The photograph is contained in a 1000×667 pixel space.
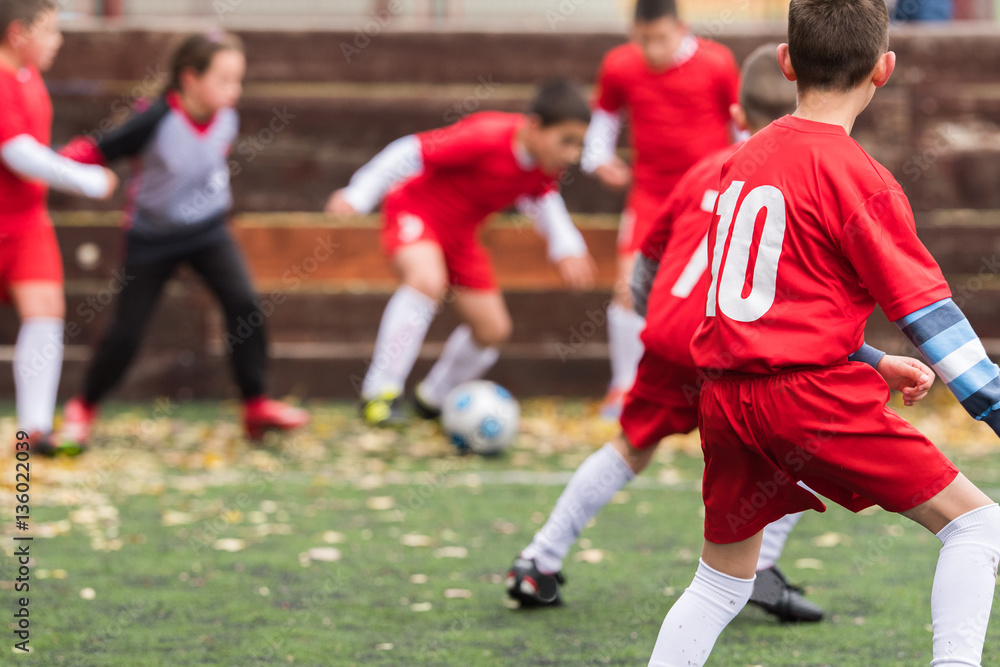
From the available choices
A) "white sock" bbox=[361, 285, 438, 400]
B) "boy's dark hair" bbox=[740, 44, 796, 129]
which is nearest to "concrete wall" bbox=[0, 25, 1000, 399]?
"white sock" bbox=[361, 285, 438, 400]

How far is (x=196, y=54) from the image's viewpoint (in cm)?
582

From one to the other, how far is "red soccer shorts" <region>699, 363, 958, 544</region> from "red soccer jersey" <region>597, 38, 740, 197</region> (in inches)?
Result: 172

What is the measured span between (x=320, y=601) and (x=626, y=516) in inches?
57.9

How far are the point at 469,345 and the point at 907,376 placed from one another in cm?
435

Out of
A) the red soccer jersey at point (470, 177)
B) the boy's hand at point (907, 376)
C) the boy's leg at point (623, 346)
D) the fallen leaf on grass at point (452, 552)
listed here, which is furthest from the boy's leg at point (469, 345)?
the boy's hand at point (907, 376)

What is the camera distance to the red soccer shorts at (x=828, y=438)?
2.13 m

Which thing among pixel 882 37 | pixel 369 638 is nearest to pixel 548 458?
pixel 369 638

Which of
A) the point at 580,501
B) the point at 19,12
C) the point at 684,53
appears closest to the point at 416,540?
the point at 580,501

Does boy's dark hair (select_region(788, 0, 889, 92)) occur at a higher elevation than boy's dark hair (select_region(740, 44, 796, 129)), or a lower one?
higher

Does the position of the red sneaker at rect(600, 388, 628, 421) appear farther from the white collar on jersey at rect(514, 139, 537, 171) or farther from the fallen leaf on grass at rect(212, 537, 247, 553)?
the fallen leaf on grass at rect(212, 537, 247, 553)

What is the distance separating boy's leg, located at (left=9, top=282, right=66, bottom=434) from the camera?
5.44m

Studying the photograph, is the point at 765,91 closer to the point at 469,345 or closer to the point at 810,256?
the point at 810,256

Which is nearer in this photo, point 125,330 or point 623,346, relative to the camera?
point 125,330

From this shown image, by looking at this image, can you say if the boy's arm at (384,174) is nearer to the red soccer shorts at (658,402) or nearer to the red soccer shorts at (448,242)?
the red soccer shorts at (448,242)
